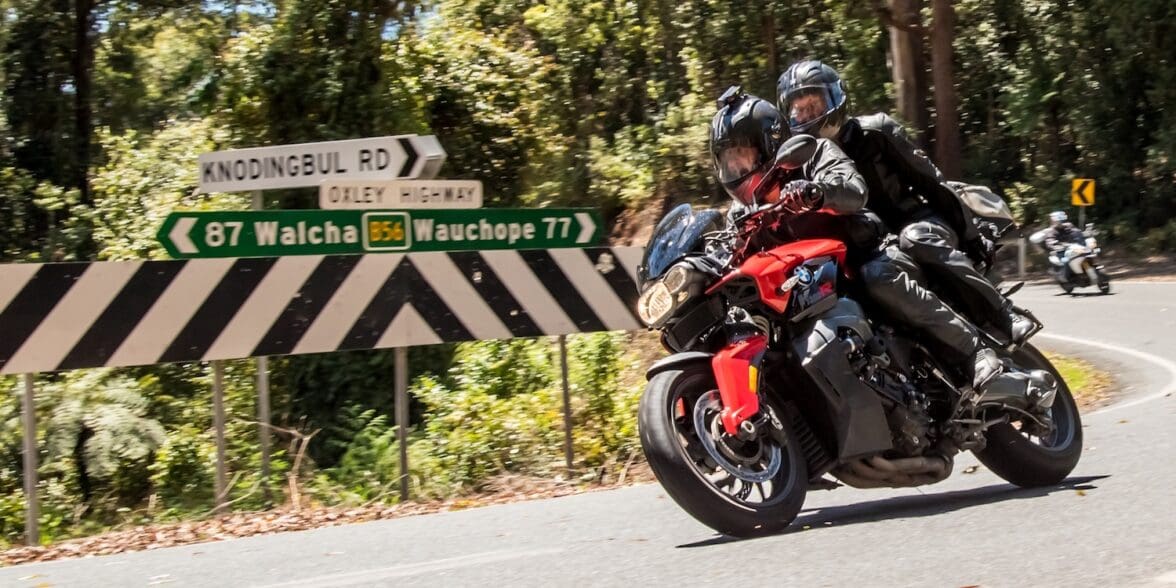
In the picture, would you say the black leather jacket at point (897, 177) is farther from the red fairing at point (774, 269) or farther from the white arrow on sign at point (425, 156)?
the white arrow on sign at point (425, 156)

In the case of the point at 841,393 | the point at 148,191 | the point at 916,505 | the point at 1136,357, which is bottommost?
the point at 1136,357

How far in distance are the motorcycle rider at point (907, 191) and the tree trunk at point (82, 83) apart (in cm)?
2080

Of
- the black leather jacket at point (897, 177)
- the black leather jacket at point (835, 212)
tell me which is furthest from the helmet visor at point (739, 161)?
the black leather jacket at point (897, 177)

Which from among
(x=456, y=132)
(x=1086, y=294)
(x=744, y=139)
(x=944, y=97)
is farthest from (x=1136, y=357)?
(x=944, y=97)

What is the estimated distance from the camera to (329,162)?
8.50 m

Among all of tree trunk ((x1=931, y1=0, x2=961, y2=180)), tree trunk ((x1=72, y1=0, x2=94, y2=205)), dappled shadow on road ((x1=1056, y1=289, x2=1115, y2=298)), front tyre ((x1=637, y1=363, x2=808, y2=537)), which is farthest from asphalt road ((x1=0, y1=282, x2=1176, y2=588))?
tree trunk ((x1=72, y1=0, x2=94, y2=205))

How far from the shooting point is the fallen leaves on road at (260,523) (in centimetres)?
644

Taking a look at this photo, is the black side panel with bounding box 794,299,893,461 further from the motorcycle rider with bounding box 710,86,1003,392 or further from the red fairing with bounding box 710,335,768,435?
the motorcycle rider with bounding box 710,86,1003,392

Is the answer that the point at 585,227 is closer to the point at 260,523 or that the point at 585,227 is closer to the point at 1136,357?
the point at 260,523

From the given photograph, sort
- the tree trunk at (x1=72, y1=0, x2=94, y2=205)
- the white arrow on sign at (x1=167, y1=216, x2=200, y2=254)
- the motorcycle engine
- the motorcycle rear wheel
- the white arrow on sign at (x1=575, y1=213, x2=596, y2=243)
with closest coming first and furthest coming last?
the motorcycle engine
the white arrow on sign at (x1=167, y1=216, x2=200, y2=254)
the white arrow on sign at (x1=575, y1=213, x2=596, y2=243)
the motorcycle rear wheel
the tree trunk at (x1=72, y1=0, x2=94, y2=205)

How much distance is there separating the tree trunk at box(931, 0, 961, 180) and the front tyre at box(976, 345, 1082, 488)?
19679 mm

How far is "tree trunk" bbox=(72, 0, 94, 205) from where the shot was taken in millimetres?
24953

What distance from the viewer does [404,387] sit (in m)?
7.98

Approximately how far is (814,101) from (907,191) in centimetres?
83
